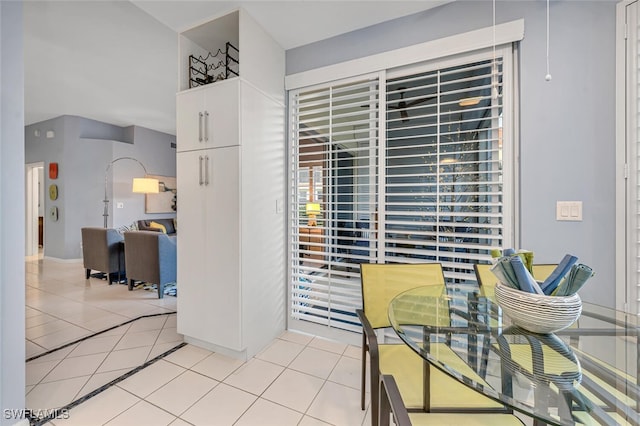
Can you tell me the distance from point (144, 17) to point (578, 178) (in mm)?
3744

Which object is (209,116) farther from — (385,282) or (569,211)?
(569,211)

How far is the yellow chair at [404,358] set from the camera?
3.43 feet

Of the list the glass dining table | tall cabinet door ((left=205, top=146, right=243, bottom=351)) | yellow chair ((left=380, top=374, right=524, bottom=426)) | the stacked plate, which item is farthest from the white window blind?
yellow chair ((left=380, top=374, right=524, bottom=426))

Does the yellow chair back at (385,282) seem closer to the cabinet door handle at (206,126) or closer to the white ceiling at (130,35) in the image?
the cabinet door handle at (206,126)

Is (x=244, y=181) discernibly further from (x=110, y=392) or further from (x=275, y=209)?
(x=110, y=392)

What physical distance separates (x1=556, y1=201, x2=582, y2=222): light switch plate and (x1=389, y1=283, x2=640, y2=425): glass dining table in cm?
62

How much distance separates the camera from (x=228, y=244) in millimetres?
2041

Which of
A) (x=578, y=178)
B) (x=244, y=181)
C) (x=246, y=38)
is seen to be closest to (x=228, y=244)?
(x=244, y=181)

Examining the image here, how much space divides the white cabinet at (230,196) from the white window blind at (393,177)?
0.34 metres

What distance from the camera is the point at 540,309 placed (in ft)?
3.09

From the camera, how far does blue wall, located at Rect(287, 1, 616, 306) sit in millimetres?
1634

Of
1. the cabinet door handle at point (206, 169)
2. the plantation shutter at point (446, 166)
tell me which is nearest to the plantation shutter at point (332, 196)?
the plantation shutter at point (446, 166)

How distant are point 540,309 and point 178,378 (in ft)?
7.08

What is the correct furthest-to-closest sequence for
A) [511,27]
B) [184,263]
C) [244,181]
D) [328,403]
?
[184,263] → [244,181] → [511,27] → [328,403]
